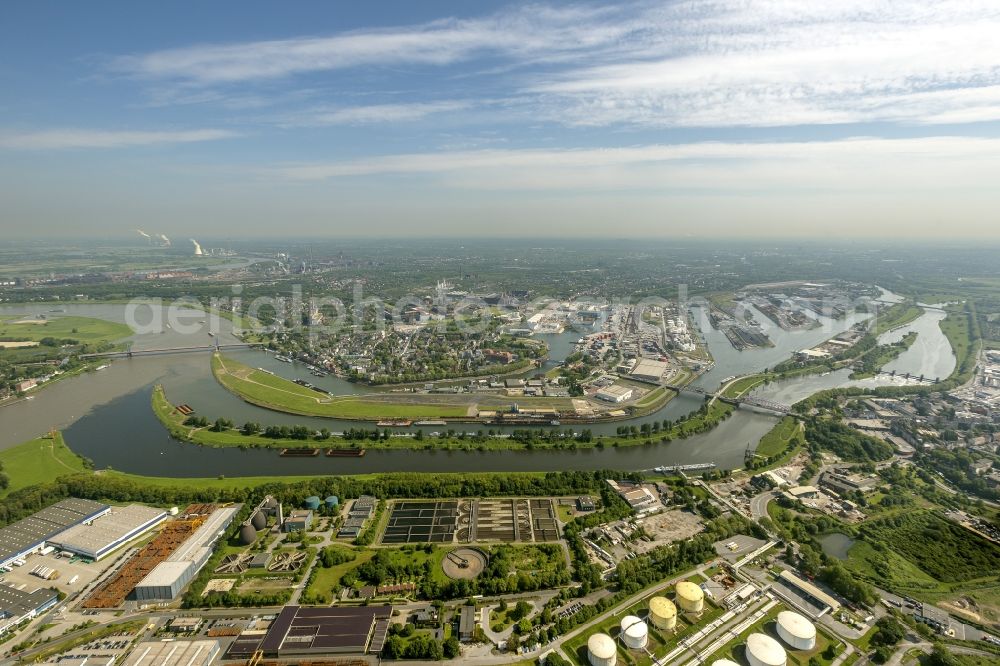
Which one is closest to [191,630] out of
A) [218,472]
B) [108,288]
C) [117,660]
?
[117,660]

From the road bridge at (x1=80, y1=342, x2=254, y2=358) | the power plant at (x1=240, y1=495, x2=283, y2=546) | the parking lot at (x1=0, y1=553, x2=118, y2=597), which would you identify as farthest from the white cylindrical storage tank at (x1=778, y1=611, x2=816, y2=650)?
the road bridge at (x1=80, y1=342, x2=254, y2=358)

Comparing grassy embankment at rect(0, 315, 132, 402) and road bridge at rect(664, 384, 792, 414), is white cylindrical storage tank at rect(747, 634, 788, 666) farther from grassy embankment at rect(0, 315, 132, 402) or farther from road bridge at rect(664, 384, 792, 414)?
grassy embankment at rect(0, 315, 132, 402)

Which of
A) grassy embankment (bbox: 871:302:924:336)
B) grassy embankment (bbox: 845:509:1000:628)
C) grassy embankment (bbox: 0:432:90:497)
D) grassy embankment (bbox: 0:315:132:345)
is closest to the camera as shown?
grassy embankment (bbox: 845:509:1000:628)

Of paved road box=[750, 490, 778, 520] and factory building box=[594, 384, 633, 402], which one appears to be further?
factory building box=[594, 384, 633, 402]

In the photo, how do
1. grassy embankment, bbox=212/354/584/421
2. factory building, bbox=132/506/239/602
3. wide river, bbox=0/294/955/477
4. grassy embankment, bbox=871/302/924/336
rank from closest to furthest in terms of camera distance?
factory building, bbox=132/506/239/602
wide river, bbox=0/294/955/477
grassy embankment, bbox=212/354/584/421
grassy embankment, bbox=871/302/924/336

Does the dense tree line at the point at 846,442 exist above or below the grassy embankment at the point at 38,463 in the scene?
below

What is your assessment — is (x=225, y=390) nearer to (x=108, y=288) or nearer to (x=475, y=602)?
(x=475, y=602)

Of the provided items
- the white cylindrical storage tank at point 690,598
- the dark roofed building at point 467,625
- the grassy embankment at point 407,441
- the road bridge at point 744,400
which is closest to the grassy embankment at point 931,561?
the white cylindrical storage tank at point 690,598

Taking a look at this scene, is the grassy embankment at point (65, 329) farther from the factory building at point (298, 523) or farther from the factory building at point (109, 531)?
the factory building at point (298, 523)
